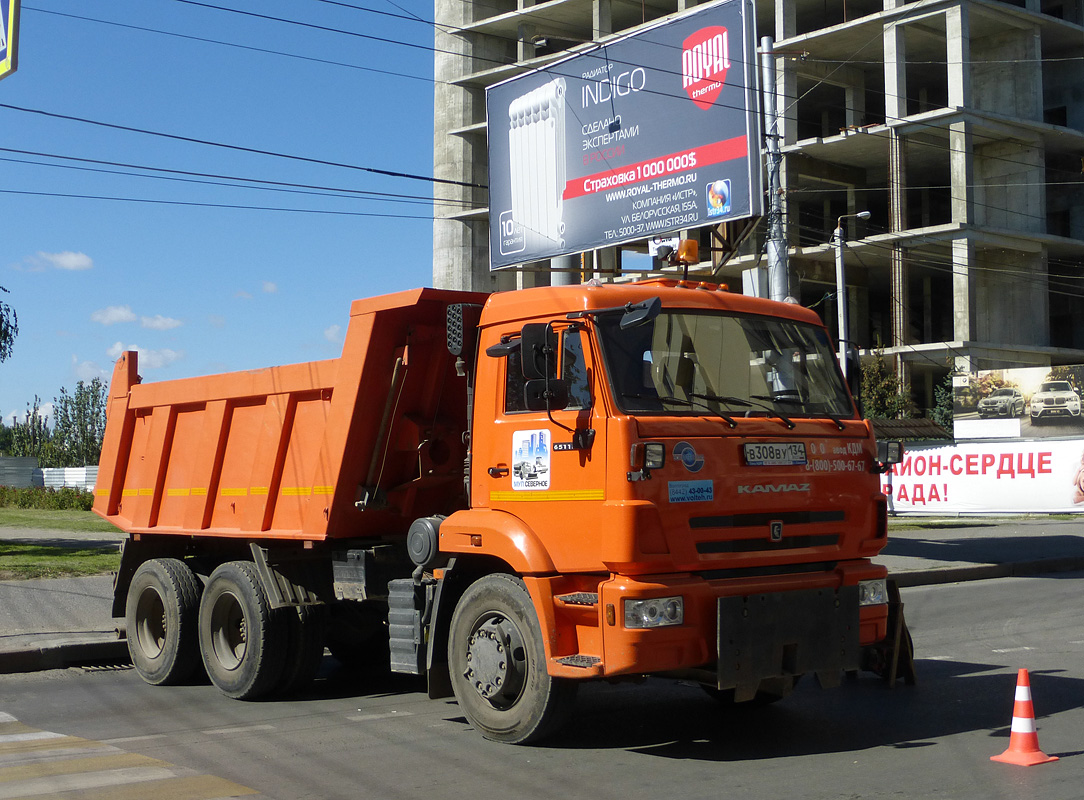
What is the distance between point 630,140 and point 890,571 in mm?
8190

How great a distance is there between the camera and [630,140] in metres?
19.5

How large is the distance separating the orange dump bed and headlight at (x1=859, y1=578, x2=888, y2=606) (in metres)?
2.96

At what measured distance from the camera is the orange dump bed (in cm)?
817

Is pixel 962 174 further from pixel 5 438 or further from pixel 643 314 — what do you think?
pixel 5 438

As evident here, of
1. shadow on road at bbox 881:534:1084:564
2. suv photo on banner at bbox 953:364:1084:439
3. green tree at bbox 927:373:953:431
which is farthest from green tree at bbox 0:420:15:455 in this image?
shadow on road at bbox 881:534:1084:564

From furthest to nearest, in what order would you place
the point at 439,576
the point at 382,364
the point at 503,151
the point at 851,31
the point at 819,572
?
the point at 851,31, the point at 503,151, the point at 382,364, the point at 439,576, the point at 819,572

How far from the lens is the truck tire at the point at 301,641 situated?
890 cm

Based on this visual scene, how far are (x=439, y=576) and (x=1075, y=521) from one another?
2562 cm

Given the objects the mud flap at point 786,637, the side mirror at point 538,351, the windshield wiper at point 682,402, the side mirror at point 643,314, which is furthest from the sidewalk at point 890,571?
the side mirror at point 643,314

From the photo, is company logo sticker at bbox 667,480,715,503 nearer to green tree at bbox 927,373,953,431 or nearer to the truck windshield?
the truck windshield

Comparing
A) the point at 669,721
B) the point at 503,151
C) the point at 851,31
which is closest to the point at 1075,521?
the point at 503,151

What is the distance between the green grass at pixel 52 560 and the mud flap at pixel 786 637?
1093 centimetres

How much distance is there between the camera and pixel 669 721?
7.84m

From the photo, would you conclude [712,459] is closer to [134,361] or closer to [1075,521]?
[134,361]
